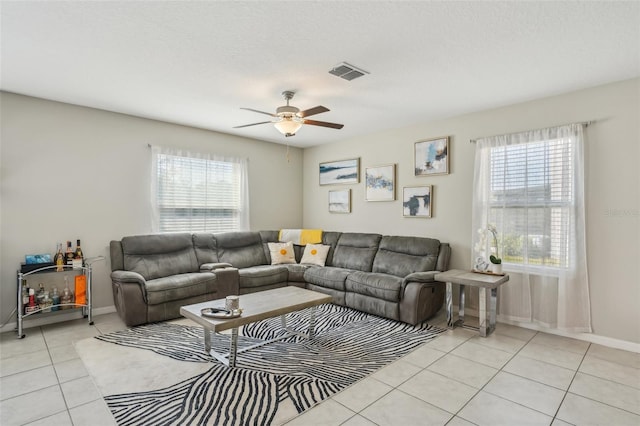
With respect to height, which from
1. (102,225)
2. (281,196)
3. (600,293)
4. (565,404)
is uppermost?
(281,196)

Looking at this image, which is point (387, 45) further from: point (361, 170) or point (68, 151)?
point (68, 151)

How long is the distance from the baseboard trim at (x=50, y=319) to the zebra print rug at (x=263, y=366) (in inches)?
35.5

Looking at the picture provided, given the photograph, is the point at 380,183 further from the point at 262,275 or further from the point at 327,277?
the point at 262,275

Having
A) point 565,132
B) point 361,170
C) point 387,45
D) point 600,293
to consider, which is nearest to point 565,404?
point 600,293

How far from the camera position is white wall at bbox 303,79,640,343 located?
3115mm

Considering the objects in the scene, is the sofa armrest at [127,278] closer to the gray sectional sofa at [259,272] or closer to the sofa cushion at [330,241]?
the gray sectional sofa at [259,272]

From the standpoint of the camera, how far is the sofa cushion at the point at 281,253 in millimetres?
5266

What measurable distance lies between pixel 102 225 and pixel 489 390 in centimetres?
451

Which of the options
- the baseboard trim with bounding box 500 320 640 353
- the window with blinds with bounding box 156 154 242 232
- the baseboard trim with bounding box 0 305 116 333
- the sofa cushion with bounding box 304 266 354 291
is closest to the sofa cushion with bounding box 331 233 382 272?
the sofa cushion with bounding box 304 266 354 291

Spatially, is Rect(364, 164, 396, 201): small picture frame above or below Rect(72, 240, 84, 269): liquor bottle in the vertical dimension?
above

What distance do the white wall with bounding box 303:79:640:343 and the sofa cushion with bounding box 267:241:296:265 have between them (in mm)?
2019

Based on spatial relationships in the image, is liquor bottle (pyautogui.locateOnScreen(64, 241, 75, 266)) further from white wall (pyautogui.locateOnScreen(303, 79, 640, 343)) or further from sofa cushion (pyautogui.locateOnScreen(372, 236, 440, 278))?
white wall (pyautogui.locateOnScreen(303, 79, 640, 343))

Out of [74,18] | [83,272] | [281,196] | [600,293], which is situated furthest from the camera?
[281,196]

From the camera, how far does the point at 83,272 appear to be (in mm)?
3902
